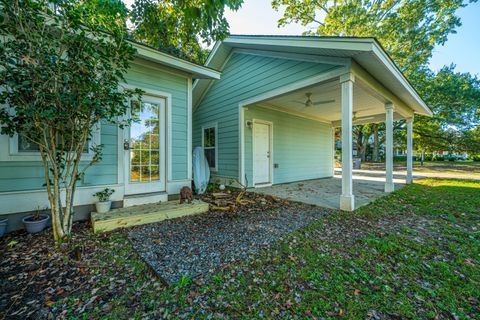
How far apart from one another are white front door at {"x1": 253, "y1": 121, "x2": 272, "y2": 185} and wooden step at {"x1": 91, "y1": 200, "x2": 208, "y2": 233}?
9.34 ft

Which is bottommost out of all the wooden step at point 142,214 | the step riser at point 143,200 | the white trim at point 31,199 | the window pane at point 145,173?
the wooden step at point 142,214

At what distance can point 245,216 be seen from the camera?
3.48 metres

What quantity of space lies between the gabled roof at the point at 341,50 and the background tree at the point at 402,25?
25.7 feet

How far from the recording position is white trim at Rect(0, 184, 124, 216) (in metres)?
2.61

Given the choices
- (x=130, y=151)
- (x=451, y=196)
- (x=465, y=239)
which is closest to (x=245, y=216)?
(x=130, y=151)

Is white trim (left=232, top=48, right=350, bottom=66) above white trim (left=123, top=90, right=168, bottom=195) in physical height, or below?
above

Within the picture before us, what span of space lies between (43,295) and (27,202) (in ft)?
6.24

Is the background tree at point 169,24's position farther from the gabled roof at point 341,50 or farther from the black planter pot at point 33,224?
the black planter pot at point 33,224

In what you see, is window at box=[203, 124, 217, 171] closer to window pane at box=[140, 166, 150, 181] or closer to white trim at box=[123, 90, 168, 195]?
white trim at box=[123, 90, 168, 195]

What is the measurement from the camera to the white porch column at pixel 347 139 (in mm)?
3571

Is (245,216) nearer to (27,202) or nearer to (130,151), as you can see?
(130,151)

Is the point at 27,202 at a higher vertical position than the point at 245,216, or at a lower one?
higher

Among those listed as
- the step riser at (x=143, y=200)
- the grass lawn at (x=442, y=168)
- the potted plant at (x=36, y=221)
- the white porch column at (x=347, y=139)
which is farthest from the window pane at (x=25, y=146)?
the grass lawn at (x=442, y=168)

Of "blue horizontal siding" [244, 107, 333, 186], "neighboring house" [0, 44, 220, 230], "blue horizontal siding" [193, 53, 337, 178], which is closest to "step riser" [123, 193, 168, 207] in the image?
"neighboring house" [0, 44, 220, 230]
